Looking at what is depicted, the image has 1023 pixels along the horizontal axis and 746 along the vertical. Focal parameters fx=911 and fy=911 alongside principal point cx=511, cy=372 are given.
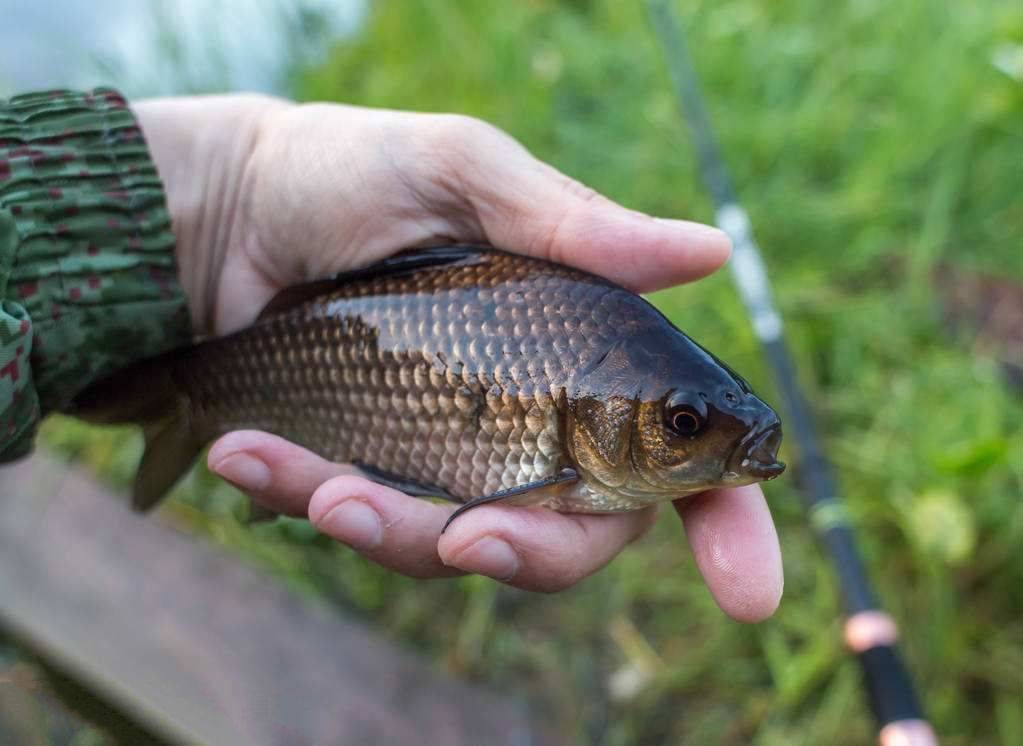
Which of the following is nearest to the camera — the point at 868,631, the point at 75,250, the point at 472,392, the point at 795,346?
the point at 472,392

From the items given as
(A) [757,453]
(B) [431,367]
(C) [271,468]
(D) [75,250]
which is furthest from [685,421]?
(D) [75,250]

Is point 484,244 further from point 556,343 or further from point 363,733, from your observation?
point 363,733

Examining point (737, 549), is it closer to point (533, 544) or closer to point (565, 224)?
point (533, 544)

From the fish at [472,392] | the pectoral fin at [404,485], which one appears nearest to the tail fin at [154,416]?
the fish at [472,392]

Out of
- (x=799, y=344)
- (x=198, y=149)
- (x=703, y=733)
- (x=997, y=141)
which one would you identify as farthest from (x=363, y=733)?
(x=997, y=141)

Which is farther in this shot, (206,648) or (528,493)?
(206,648)

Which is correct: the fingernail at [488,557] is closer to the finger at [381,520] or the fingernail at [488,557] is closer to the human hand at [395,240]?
the human hand at [395,240]
